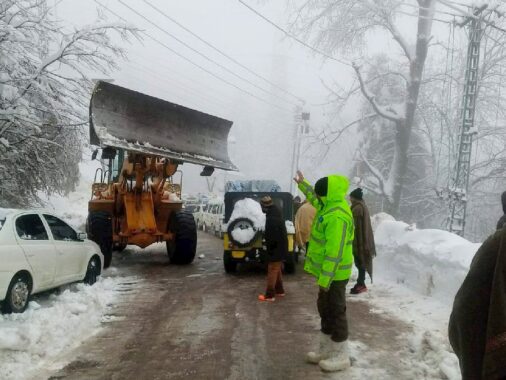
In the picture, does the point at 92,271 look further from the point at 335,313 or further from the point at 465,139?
the point at 465,139

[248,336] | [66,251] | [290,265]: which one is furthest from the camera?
[290,265]

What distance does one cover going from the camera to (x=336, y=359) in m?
5.11

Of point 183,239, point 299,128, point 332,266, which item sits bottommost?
point 183,239

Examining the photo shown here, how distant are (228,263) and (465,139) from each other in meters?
7.12

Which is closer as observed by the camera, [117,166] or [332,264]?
[332,264]

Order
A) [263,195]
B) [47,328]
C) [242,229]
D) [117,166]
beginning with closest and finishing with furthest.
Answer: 1. [47,328]
2. [242,229]
3. [263,195]
4. [117,166]

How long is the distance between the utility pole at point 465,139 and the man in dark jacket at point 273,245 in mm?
Answer: 6545

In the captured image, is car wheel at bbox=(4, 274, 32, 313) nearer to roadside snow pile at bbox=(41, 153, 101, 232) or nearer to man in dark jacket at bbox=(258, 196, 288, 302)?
man in dark jacket at bbox=(258, 196, 288, 302)

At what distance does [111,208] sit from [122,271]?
2026 mm

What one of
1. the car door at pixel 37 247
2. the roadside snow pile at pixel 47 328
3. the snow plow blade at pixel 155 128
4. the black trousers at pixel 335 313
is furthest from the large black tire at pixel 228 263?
the black trousers at pixel 335 313

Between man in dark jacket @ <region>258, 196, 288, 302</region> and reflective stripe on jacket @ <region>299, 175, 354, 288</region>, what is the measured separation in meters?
2.93

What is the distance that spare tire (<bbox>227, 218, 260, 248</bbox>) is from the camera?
1100 cm

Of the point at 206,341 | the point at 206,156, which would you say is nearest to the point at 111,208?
the point at 206,156

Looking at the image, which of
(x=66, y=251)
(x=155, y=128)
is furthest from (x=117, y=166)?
(x=66, y=251)
